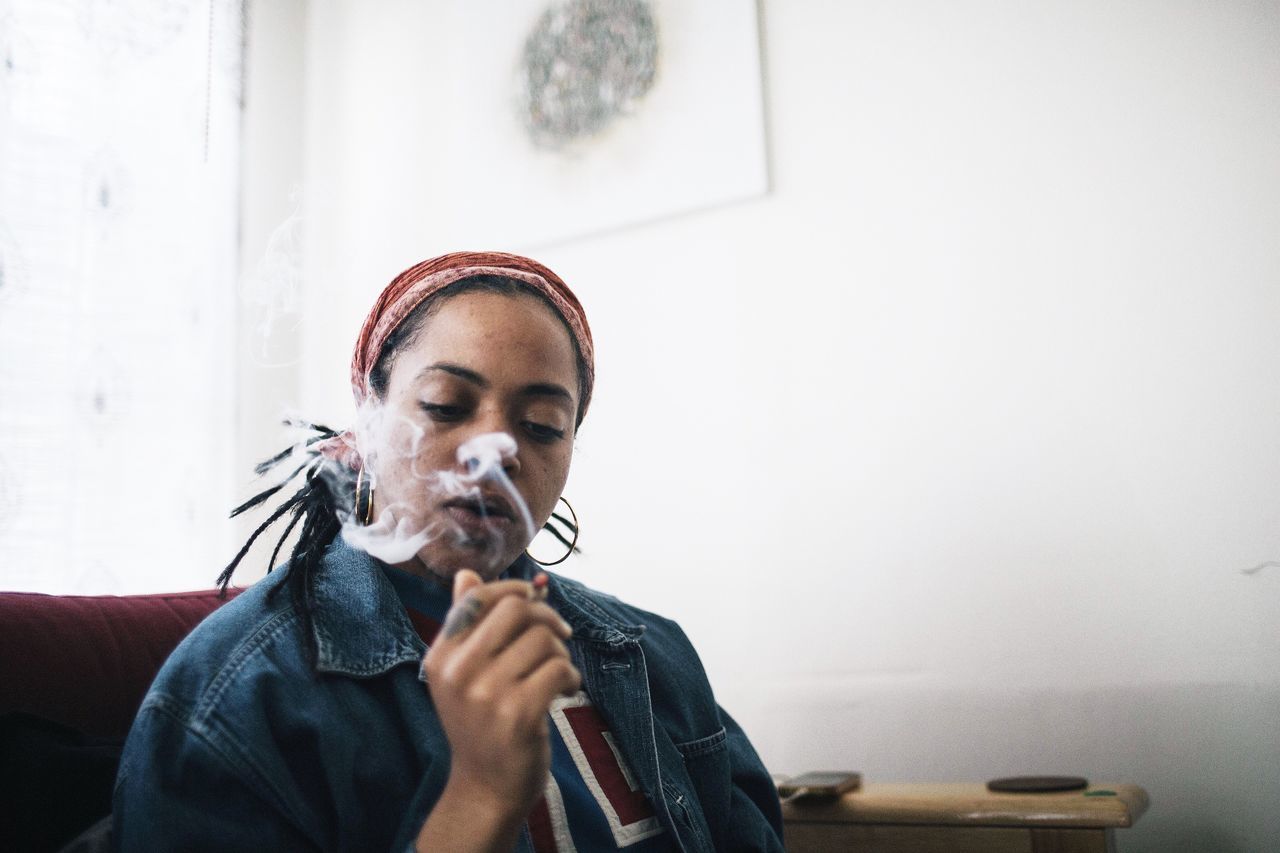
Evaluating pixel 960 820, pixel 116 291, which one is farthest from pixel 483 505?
pixel 116 291

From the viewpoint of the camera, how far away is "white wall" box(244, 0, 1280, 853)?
1563 mm

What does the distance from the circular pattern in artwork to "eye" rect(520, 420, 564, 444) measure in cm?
130

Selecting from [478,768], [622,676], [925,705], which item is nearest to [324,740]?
[478,768]

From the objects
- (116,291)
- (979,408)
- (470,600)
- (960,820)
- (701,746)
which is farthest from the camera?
(116,291)

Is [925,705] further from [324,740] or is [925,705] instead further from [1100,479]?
[324,740]

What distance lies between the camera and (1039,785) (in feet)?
4.60

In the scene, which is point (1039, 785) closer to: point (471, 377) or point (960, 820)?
point (960, 820)

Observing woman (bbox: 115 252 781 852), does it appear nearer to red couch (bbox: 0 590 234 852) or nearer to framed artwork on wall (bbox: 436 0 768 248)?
red couch (bbox: 0 590 234 852)

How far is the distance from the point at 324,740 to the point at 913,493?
1256 mm

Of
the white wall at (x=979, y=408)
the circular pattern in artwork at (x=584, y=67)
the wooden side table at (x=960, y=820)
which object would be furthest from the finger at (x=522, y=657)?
the circular pattern in artwork at (x=584, y=67)

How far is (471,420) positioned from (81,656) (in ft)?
1.76

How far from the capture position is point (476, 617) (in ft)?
2.37

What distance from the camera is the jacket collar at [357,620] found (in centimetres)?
92

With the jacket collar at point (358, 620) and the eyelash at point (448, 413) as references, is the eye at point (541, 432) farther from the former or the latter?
the jacket collar at point (358, 620)
